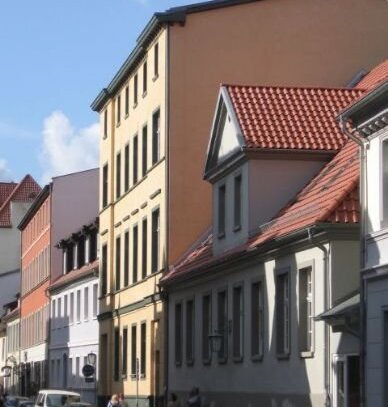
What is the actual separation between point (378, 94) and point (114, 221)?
115 ft

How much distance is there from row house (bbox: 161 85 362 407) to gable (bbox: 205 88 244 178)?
0.14 ft

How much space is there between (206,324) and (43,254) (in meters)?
45.5

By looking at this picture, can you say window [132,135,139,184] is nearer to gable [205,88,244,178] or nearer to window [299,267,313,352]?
gable [205,88,244,178]

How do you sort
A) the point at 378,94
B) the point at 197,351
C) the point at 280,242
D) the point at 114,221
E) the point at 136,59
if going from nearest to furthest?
the point at 378,94, the point at 280,242, the point at 197,351, the point at 136,59, the point at 114,221

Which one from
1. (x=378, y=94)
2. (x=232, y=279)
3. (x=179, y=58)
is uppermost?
(x=179, y=58)

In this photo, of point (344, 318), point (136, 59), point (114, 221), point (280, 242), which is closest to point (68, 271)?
point (114, 221)

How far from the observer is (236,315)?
38.2m

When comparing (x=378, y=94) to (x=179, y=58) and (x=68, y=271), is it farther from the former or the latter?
(x=68, y=271)

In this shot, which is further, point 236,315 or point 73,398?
point 73,398

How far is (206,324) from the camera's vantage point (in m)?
42.1

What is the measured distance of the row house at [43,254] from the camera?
3147 inches

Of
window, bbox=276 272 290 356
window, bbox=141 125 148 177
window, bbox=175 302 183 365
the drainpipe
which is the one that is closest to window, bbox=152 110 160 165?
window, bbox=141 125 148 177

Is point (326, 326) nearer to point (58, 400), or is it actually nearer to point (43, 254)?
point (58, 400)

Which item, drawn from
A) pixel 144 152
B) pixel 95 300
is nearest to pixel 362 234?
pixel 144 152
